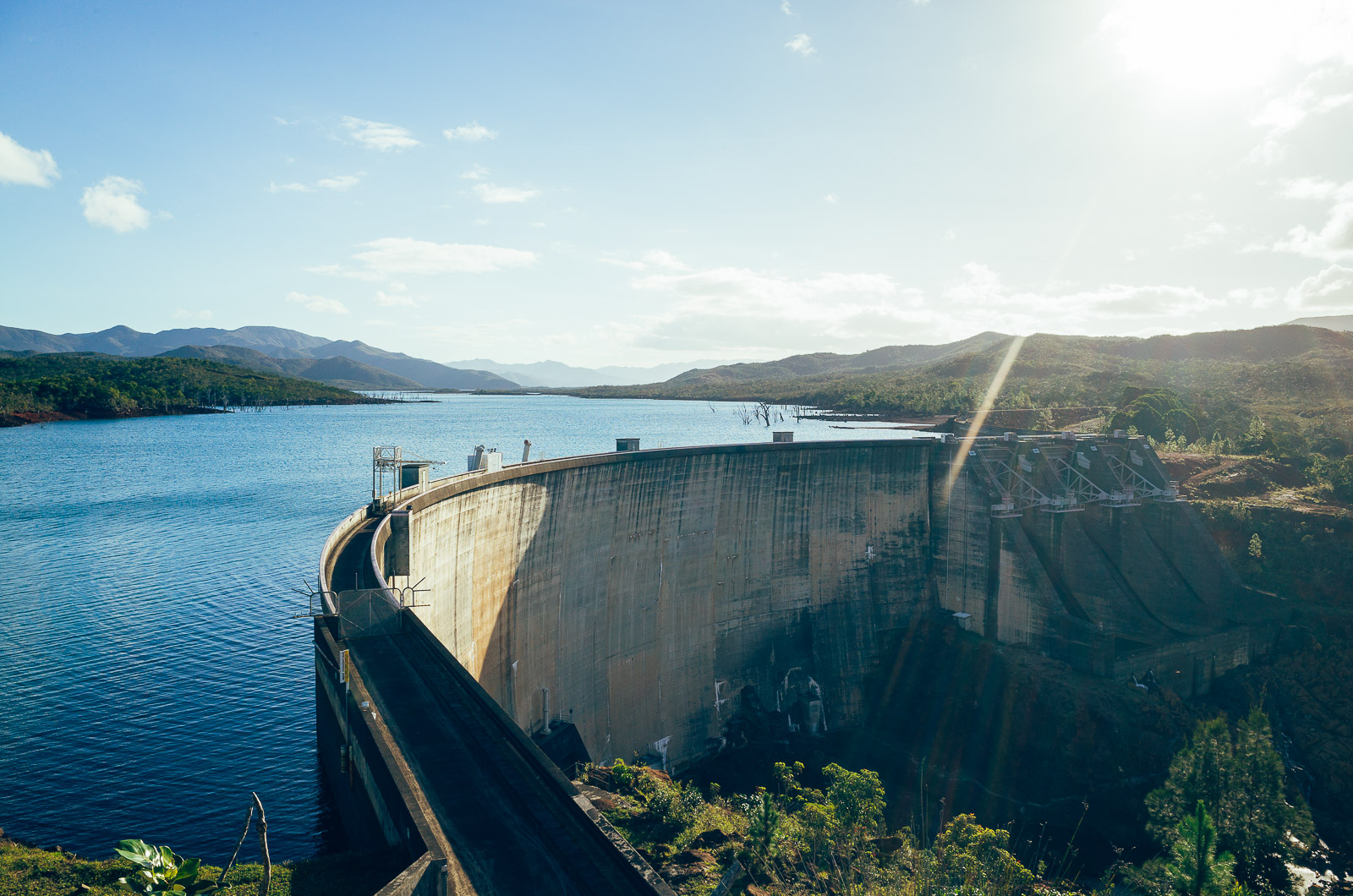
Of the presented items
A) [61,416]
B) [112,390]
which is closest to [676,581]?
[61,416]

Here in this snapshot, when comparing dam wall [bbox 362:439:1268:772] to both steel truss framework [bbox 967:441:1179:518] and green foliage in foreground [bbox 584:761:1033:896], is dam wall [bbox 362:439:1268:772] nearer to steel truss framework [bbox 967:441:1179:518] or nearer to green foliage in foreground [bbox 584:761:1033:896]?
steel truss framework [bbox 967:441:1179:518]

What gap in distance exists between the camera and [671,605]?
1427 inches

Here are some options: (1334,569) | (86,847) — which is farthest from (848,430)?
(86,847)

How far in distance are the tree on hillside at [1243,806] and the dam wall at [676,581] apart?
15.9 m

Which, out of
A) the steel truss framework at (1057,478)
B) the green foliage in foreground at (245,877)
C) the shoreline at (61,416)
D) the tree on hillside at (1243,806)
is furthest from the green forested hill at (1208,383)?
the shoreline at (61,416)

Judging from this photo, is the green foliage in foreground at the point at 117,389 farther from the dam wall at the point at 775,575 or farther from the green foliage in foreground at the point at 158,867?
the green foliage in foreground at the point at 158,867

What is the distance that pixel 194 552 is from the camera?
44.5 meters

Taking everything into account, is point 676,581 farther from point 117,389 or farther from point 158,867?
point 117,389

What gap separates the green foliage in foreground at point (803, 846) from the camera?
20031mm

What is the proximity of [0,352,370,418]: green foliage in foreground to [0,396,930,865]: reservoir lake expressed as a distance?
73540mm

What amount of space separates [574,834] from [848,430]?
124 m

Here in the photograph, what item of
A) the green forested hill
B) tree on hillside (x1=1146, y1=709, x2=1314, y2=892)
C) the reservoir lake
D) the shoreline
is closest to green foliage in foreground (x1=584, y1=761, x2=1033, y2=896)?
the reservoir lake

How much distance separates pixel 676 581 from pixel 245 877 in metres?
25.2

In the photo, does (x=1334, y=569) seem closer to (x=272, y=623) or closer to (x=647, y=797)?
(x=647, y=797)
